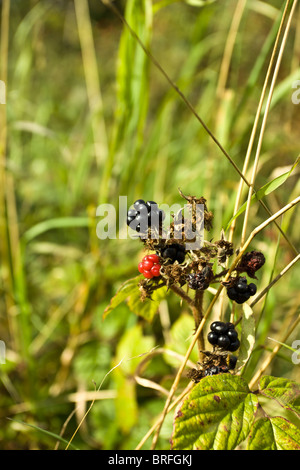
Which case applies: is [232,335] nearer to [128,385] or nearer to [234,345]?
[234,345]

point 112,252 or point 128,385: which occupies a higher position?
point 112,252

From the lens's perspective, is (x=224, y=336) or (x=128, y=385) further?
(x=128, y=385)

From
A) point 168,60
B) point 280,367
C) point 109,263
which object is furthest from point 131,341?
point 168,60

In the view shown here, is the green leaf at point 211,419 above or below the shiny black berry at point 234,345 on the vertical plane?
below

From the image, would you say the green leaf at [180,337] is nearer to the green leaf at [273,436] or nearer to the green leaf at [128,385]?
the green leaf at [128,385]

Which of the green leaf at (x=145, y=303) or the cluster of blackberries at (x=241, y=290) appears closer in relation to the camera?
the cluster of blackberries at (x=241, y=290)

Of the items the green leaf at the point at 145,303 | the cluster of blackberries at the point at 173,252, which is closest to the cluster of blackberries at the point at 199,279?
the cluster of blackberries at the point at 173,252

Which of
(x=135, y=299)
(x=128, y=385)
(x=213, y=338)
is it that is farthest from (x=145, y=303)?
(x=128, y=385)
